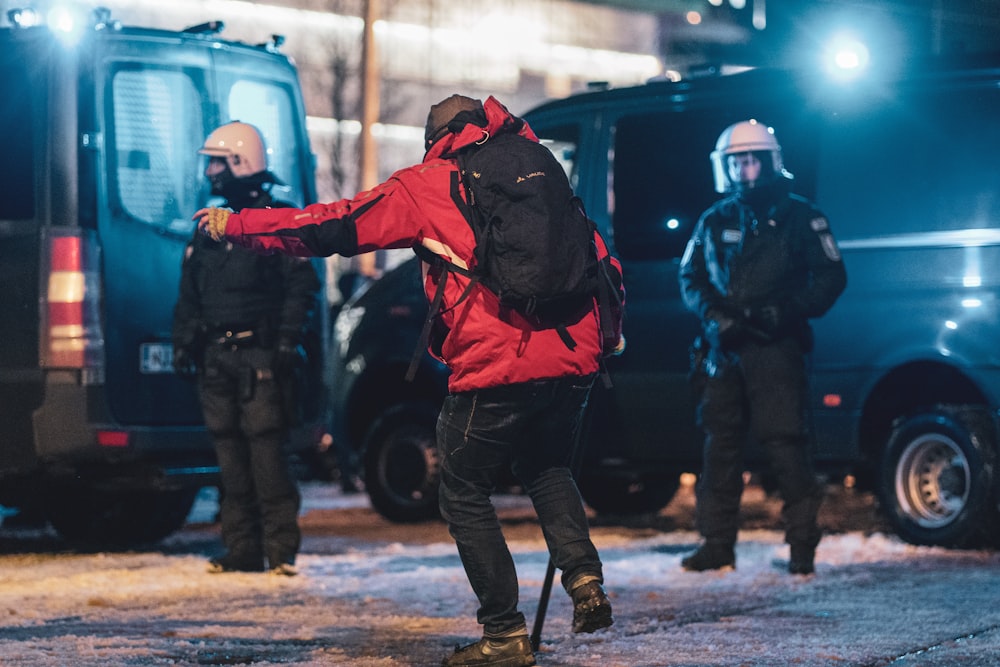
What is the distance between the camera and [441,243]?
512cm

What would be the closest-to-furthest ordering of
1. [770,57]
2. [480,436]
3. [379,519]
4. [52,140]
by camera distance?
[480,436], [52,140], [379,519], [770,57]

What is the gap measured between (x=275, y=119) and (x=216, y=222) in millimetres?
4050

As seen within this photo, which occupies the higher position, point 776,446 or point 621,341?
point 621,341

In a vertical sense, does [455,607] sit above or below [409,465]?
below

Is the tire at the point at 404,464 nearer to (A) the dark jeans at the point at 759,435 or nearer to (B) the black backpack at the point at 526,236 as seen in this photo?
(A) the dark jeans at the point at 759,435

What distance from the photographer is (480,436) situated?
16.9 ft

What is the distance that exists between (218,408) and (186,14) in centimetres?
2547

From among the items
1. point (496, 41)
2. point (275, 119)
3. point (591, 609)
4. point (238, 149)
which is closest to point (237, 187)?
point (238, 149)

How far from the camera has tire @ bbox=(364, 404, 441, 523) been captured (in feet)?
33.4

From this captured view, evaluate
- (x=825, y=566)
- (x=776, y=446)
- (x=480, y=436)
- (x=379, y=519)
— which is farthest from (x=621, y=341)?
(x=379, y=519)

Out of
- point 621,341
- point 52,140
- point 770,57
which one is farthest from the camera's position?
point 770,57

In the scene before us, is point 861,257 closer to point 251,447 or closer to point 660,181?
point 660,181

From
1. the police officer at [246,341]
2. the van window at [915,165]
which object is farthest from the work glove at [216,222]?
the van window at [915,165]

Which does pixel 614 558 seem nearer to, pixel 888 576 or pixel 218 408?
pixel 888 576
